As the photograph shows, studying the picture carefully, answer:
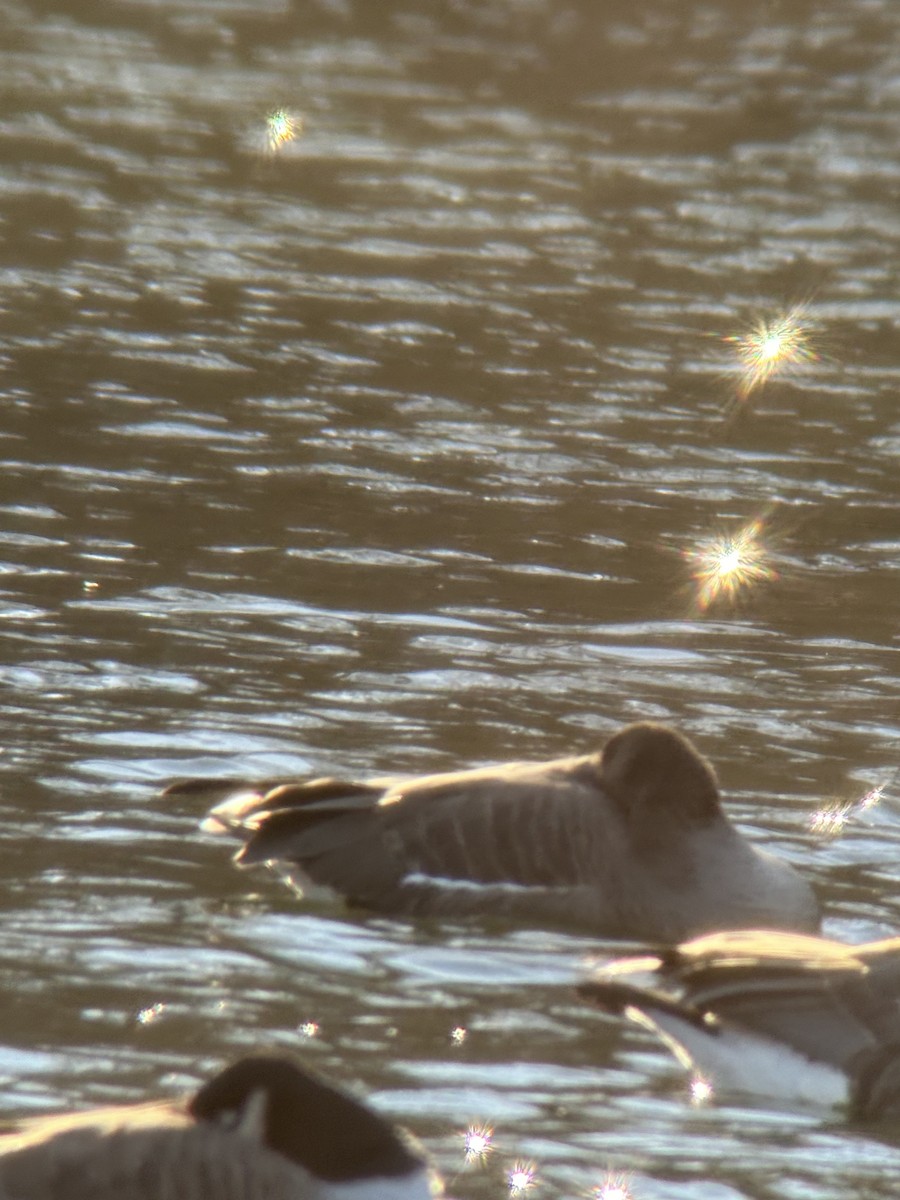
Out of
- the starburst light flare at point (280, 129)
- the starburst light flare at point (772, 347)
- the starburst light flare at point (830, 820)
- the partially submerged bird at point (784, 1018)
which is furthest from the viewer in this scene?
the starburst light flare at point (280, 129)

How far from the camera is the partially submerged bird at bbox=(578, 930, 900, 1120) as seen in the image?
8555 millimetres

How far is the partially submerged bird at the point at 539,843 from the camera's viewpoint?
1066 cm

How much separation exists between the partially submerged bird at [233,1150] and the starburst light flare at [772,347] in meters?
14.1

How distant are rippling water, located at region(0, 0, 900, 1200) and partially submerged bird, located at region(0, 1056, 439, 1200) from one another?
784 millimetres

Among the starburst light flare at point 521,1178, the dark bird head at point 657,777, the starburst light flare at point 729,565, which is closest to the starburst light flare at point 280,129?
the starburst light flare at point 729,565

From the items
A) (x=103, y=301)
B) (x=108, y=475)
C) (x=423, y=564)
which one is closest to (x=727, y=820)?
(x=423, y=564)

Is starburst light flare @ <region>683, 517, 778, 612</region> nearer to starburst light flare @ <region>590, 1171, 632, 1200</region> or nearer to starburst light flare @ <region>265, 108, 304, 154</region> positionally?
starburst light flare @ <region>590, 1171, 632, 1200</region>

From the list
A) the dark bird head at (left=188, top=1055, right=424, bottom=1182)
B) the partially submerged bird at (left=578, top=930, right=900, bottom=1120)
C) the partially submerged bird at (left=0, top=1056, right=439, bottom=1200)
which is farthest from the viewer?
the partially submerged bird at (left=578, top=930, right=900, bottom=1120)

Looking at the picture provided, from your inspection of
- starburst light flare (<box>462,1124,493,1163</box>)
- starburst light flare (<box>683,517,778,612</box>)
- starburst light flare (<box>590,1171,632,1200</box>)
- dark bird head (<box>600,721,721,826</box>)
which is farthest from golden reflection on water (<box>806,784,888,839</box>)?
starburst light flare (<box>590,1171,632,1200</box>)

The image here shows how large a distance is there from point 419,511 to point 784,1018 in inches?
335

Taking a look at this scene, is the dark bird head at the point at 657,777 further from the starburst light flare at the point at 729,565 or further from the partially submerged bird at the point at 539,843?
the starburst light flare at the point at 729,565

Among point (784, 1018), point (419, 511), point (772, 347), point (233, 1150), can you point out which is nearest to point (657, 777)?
point (784, 1018)

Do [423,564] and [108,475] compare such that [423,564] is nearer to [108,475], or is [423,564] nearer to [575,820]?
[108,475]

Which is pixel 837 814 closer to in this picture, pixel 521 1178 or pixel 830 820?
pixel 830 820
